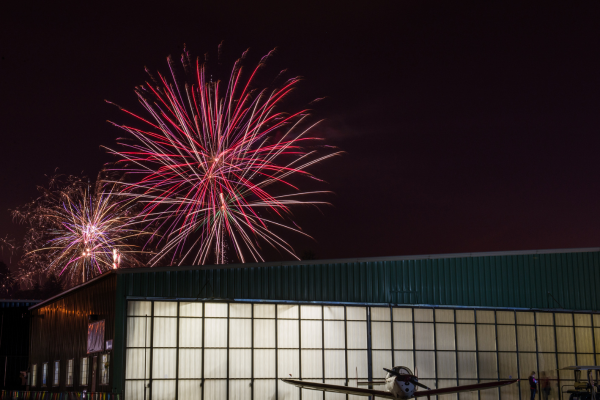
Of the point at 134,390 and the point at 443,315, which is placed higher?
the point at 443,315

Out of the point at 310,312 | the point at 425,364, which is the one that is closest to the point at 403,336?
the point at 425,364

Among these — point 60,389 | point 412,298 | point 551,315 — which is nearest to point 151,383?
point 60,389

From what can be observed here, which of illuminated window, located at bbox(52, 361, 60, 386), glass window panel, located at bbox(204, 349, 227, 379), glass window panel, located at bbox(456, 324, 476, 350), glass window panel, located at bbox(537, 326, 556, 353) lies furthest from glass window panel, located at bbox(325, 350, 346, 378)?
illuminated window, located at bbox(52, 361, 60, 386)

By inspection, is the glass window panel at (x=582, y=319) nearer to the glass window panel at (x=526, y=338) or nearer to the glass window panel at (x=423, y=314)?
the glass window panel at (x=526, y=338)

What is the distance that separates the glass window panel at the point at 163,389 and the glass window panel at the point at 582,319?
20923mm

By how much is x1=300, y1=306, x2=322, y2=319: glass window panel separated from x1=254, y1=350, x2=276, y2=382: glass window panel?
7.42ft

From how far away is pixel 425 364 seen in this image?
29938 millimetres

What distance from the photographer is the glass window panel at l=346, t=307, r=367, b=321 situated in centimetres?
2936

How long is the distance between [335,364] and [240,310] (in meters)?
5.12

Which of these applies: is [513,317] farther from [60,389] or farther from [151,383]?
[60,389]

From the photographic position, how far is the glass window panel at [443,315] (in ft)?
101

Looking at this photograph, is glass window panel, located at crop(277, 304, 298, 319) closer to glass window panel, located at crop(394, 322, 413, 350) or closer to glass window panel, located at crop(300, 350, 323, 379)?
glass window panel, located at crop(300, 350, 323, 379)

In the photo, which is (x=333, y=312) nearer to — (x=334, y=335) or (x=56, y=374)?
(x=334, y=335)

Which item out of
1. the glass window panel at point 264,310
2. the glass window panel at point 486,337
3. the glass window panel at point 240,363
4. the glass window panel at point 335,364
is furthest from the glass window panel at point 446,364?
the glass window panel at point 240,363
